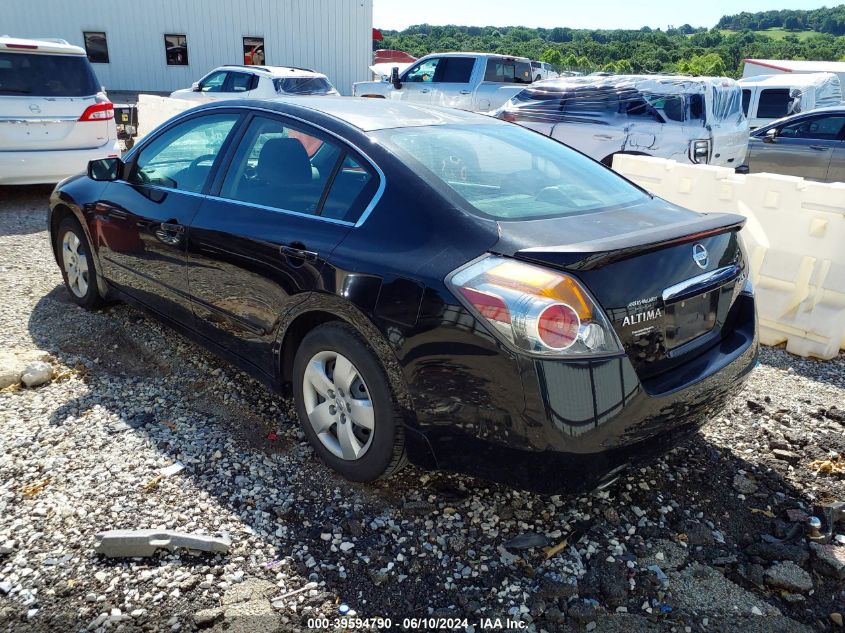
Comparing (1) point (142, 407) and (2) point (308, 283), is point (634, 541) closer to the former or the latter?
(2) point (308, 283)

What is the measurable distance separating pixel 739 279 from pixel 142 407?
3.05 m

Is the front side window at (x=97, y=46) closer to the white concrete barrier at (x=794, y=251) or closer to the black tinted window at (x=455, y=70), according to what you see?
the black tinted window at (x=455, y=70)

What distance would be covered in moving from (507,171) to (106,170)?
2.68 meters

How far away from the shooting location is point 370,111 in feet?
11.1

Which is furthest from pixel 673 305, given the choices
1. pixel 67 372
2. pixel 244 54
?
pixel 244 54

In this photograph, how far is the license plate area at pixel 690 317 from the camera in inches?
100

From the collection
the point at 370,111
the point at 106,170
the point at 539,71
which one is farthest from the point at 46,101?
the point at 539,71

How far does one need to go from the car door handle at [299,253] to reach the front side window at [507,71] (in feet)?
44.1

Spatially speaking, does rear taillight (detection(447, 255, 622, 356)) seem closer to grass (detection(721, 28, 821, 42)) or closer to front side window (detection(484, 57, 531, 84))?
front side window (detection(484, 57, 531, 84))

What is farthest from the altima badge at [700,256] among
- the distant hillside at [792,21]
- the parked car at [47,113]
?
the distant hillside at [792,21]

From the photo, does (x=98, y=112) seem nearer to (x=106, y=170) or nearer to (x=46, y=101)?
(x=46, y=101)

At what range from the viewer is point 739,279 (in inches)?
116

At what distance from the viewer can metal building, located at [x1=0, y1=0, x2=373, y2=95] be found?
24891 millimetres

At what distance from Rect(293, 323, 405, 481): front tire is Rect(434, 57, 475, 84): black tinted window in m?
13.6
